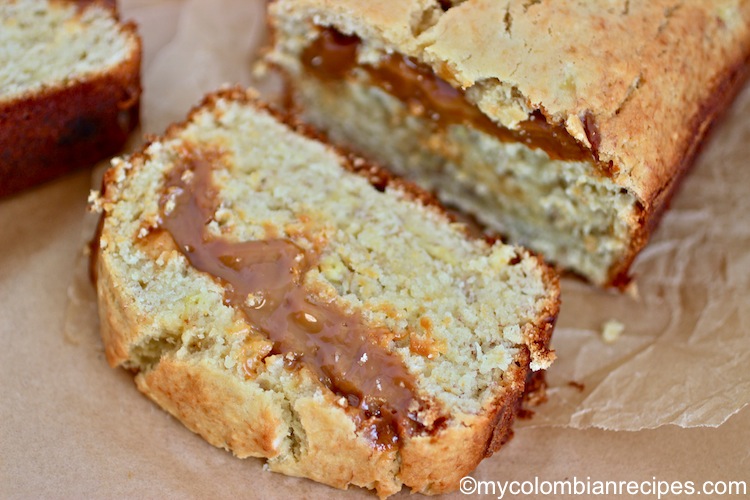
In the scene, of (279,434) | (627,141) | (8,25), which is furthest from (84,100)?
(627,141)

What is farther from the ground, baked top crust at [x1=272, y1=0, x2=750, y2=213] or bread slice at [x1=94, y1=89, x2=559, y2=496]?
baked top crust at [x1=272, y1=0, x2=750, y2=213]

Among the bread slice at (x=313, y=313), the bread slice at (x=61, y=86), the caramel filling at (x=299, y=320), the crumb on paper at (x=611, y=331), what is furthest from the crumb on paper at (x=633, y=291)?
the bread slice at (x=61, y=86)

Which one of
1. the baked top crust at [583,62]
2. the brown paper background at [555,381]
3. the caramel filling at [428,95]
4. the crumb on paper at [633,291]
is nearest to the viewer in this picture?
the brown paper background at [555,381]

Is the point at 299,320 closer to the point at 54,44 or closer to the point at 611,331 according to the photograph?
the point at 611,331

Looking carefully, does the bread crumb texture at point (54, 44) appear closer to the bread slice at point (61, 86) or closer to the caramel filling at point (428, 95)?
the bread slice at point (61, 86)

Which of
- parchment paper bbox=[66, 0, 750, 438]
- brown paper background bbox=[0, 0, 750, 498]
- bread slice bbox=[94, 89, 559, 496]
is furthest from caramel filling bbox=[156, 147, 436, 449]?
parchment paper bbox=[66, 0, 750, 438]

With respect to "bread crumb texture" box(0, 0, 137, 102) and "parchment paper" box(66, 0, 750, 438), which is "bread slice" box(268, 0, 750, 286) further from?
"bread crumb texture" box(0, 0, 137, 102)

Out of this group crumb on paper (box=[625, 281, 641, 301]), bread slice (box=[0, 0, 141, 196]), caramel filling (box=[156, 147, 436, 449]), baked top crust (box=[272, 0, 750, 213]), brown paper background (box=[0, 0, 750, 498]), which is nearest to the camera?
caramel filling (box=[156, 147, 436, 449])
